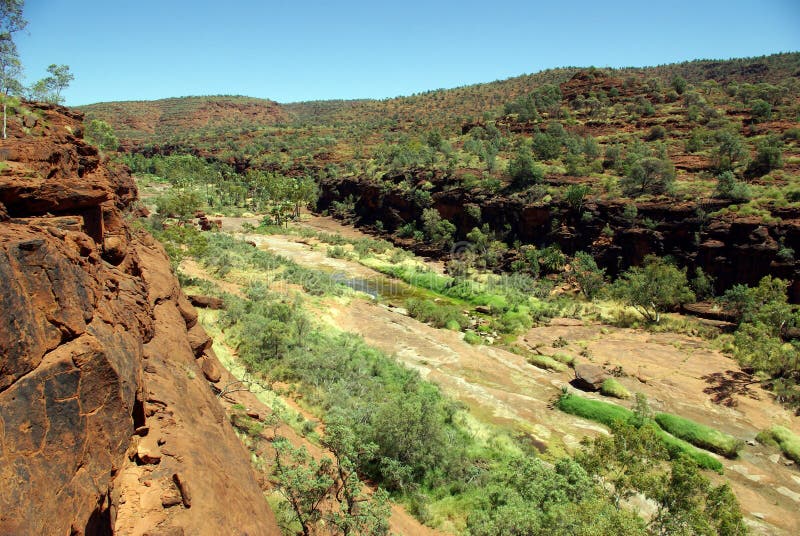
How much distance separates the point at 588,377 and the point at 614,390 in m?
1.11

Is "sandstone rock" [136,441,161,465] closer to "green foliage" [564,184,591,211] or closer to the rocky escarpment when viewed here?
the rocky escarpment

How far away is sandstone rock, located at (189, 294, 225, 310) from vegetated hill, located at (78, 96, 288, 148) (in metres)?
108

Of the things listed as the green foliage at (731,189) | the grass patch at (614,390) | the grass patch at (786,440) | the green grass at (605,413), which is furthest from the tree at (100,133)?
the green foliage at (731,189)

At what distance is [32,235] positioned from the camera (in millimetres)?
5496

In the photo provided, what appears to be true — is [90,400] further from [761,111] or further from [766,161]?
[761,111]

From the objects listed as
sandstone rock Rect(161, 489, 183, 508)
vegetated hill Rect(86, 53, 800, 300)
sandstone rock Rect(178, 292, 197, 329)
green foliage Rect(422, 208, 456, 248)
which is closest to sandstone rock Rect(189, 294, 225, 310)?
sandstone rock Rect(178, 292, 197, 329)

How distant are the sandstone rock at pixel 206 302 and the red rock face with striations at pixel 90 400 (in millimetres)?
8887

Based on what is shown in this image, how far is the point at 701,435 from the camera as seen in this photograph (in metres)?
15.5

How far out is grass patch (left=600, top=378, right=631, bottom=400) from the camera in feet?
60.9

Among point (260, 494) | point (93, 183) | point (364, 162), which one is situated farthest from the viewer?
point (364, 162)

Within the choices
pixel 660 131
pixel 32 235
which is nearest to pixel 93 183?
pixel 32 235

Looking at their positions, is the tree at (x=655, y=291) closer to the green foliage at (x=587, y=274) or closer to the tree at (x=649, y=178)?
the green foliage at (x=587, y=274)

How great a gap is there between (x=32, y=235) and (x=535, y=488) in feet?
32.2

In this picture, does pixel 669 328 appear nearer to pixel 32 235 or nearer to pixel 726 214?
pixel 726 214
